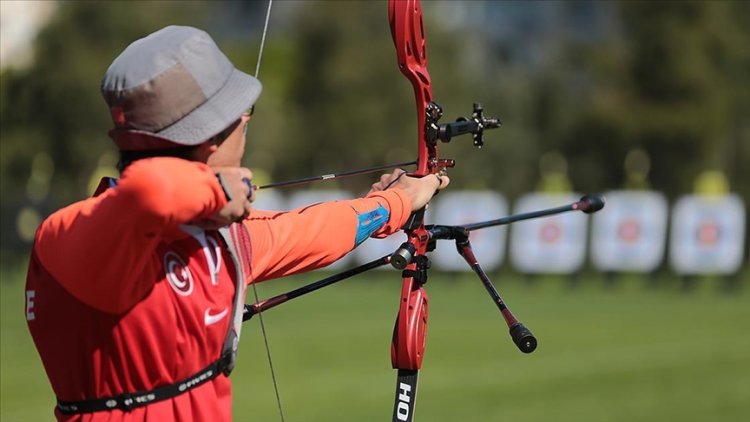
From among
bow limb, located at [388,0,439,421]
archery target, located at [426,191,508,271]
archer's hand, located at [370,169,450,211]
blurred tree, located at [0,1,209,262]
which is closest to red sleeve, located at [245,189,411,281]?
archer's hand, located at [370,169,450,211]

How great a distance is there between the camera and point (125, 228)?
191 cm

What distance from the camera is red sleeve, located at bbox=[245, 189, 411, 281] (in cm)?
247

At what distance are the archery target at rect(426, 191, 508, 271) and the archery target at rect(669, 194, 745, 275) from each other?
96.8 inches

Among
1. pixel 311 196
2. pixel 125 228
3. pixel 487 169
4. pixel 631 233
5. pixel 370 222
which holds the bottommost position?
pixel 487 169

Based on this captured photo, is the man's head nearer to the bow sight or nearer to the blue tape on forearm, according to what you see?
the blue tape on forearm

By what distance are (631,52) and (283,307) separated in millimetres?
16569

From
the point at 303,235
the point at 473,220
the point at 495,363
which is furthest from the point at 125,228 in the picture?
the point at 473,220

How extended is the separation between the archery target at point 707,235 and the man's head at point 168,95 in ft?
48.5

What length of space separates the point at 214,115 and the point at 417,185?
885 mm

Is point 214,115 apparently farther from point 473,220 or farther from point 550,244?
point 473,220

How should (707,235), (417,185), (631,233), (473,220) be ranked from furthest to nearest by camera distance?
(473,220) → (631,233) → (707,235) → (417,185)

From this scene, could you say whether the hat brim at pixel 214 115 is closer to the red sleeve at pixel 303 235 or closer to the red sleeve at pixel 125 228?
the red sleeve at pixel 125 228

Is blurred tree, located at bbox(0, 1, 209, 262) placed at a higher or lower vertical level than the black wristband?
lower

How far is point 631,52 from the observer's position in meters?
27.7
